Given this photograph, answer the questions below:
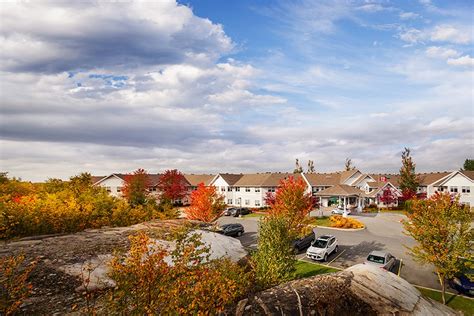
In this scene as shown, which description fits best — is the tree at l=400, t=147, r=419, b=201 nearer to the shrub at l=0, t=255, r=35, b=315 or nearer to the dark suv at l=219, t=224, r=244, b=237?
the dark suv at l=219, t=224, r=244, b=237

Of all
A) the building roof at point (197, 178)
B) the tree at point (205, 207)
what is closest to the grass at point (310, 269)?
the tree at point (205, 207)

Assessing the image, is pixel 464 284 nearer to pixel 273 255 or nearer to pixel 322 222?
pixel 273 255

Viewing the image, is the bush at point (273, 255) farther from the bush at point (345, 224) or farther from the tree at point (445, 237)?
the bush at point (345, 224)

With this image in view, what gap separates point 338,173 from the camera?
70562mm

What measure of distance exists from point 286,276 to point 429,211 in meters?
10.8

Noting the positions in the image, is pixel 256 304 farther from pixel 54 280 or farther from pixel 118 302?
pixel 54 280

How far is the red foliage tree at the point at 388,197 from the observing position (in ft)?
192

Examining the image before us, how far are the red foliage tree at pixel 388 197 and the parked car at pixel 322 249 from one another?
37592mm

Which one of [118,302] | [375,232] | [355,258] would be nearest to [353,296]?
[118,302]

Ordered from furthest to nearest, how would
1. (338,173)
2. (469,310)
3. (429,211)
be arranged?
(338,173) < (429,211) < (469,310)

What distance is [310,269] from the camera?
74.4 ft

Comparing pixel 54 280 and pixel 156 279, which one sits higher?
pixel 156 279

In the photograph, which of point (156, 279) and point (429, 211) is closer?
point (156, 279)

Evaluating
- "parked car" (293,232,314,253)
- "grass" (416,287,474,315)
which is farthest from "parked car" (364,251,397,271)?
"parked car" (293,232,314,253)
